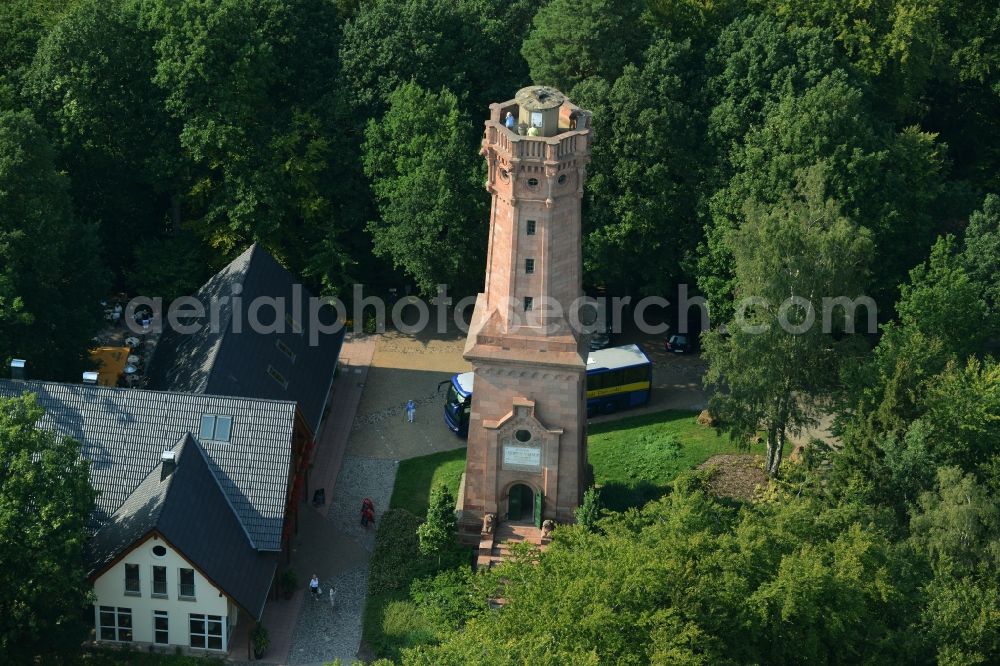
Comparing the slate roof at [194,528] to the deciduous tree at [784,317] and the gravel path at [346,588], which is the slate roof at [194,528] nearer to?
the gravel path at [346,588]

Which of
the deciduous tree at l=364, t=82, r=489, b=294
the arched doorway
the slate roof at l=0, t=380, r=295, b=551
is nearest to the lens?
the slate roof at l=0, t=380, r=295, b=551

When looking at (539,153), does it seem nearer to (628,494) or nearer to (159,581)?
(628,494)

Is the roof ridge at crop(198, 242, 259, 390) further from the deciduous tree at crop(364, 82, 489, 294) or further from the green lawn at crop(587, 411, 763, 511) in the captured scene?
the green lawn at crop(587, 411, 763, 511)

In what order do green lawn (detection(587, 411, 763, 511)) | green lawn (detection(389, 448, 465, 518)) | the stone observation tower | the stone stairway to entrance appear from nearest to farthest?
the stone observation tower → the stone stairway to entrance → green lawn (detection(389, 448, 465, 518)) → green lawn (detection(587, 411, 763, 511))

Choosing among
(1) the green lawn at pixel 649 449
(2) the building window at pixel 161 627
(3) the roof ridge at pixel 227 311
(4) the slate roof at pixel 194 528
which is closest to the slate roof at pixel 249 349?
(3) the roof ridge at pixel 227 311

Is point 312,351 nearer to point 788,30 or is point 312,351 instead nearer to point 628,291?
point 628,291

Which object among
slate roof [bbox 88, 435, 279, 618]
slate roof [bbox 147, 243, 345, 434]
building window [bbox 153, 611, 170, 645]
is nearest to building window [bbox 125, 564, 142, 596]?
slate roof [bbox 88, 435, 279, 618]

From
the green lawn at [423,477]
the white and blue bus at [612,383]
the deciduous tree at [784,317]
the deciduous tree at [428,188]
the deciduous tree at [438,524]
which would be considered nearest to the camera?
A: the deciduous tree at [438,524]
